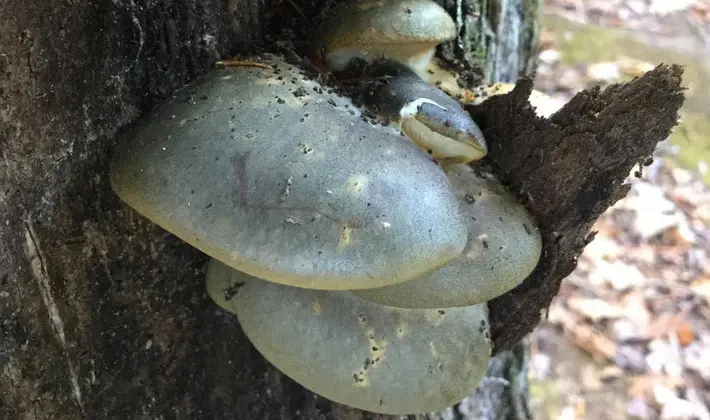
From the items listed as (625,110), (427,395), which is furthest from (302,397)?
(625,110)

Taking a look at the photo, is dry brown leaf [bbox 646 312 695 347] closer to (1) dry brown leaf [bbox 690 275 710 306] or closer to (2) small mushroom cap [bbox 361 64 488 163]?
(1) dry brown leaf [bbox 690 275 710 306]

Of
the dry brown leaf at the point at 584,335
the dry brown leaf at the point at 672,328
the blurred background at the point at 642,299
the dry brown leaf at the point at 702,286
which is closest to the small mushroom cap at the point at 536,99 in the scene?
the blurred background at the point at 642,299

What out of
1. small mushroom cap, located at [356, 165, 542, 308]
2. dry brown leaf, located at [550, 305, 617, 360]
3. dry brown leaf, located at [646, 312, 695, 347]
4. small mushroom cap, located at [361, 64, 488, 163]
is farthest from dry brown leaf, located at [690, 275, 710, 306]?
small mushroom cap, located at [361, 64, 488, 163]

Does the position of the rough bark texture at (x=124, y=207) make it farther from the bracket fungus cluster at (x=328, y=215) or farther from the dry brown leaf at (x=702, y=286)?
the dry brown leaf at (x=702, y=286)

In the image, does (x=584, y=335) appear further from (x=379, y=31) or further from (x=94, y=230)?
(x=94, y=230)

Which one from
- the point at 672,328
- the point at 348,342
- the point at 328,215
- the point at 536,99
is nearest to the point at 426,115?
the point at 328,215
